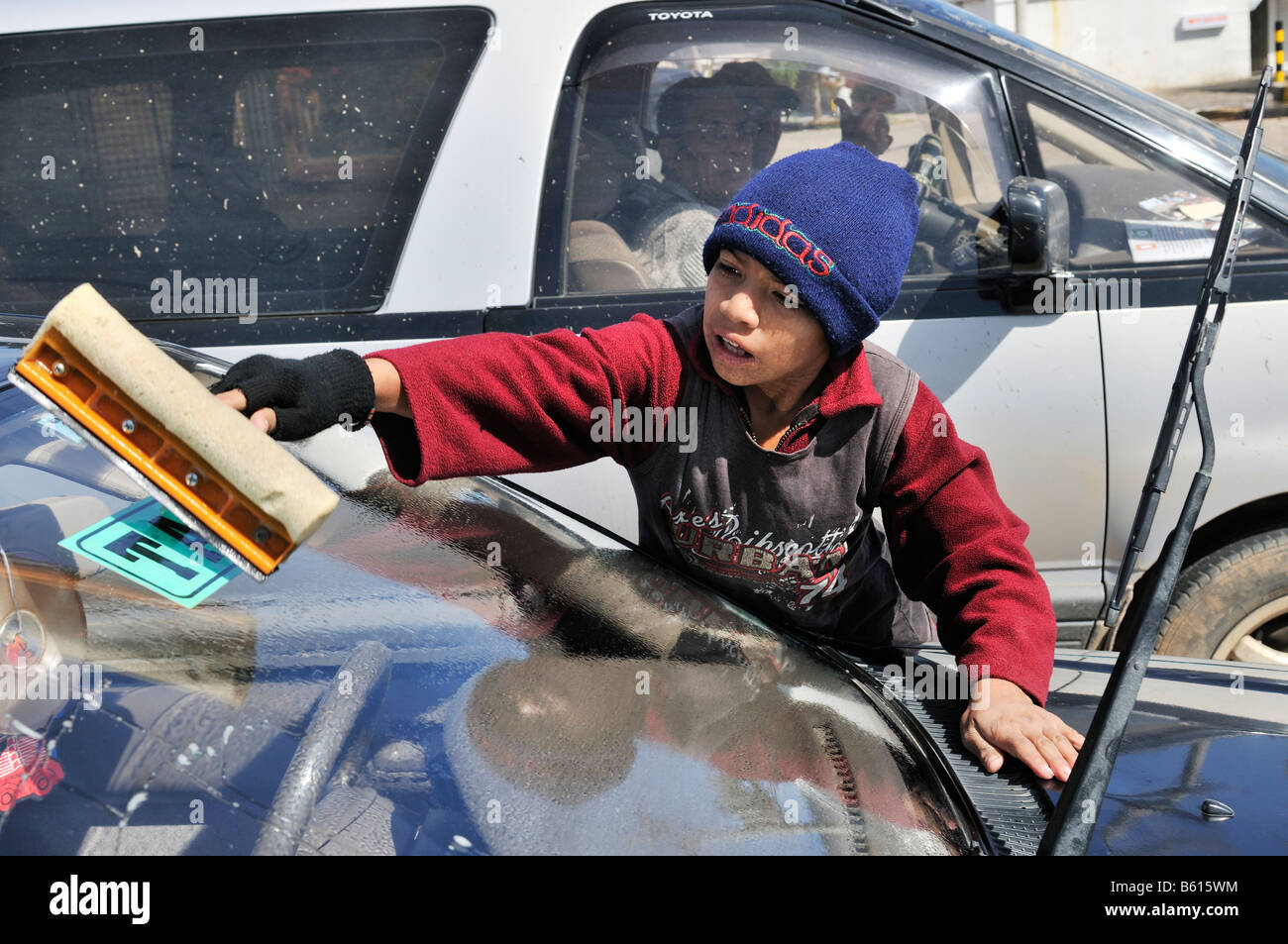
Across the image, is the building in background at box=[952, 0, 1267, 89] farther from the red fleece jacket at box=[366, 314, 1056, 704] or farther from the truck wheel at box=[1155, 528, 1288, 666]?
the red fleece jacket at box=[366, 314, 1056, 704]

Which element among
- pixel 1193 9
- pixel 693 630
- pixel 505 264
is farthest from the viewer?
pixel 1193 9

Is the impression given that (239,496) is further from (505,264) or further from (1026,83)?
(1026,83)

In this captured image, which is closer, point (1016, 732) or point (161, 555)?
point (161, 555)

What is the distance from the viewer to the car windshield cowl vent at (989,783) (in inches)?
52.8

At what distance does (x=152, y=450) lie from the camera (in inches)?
38.4

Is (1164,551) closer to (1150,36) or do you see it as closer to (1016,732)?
(1016,732)

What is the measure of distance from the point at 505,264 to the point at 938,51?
1.15m

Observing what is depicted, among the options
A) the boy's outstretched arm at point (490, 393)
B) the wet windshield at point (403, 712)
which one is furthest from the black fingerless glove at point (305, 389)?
the wet windshield at point (403, 712)

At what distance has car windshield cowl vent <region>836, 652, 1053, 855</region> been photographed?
1.34 meters

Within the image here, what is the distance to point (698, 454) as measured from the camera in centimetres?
173

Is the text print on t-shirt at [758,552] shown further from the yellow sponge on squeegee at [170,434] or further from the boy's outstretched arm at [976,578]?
the yellow sponge on squeegee at [170,434]

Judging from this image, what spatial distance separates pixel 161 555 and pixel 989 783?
999 mm

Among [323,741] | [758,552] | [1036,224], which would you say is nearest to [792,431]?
[758,552]
